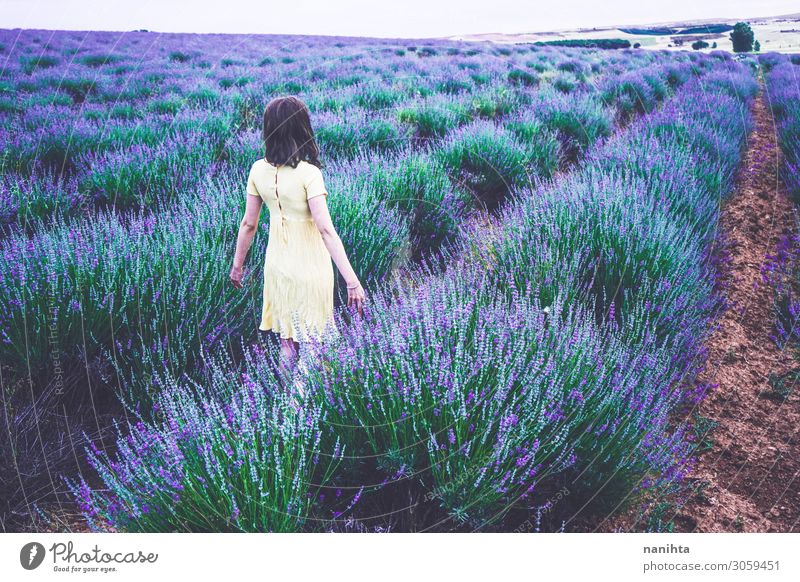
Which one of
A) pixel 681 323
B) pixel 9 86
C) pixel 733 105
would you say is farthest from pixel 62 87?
pixel 733 105

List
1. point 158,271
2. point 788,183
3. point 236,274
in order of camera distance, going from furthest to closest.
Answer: point 788,183 < point 158,271 < point 236,274

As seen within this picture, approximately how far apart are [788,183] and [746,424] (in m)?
3.69

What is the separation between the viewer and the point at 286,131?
202 centimetres

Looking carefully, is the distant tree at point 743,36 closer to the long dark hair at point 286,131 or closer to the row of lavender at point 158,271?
the row of lavender at point 158,271

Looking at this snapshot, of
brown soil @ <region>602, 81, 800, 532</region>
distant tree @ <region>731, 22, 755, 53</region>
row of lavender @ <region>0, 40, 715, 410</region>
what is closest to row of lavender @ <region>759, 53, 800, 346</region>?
brown soil @ <region>602, 81, 800, 532</region>

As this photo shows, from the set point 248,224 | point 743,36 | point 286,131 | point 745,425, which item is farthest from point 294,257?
point 743,36

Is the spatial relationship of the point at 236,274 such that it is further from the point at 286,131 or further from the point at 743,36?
the point at 743,36

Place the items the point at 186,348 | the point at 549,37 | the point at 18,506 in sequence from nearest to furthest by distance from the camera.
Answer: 1. the point at 18,506
2. the point at 186,348
3. the point at 549,37

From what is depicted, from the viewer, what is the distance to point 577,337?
1874 mm

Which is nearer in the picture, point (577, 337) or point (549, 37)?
point (577, 337)

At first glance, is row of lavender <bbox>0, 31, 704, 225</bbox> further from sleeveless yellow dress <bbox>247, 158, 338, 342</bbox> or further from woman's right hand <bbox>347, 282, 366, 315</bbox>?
woman's right hand <bbox>347, 282, 366, 315</bbox>

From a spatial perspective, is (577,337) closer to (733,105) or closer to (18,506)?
(18,506)
